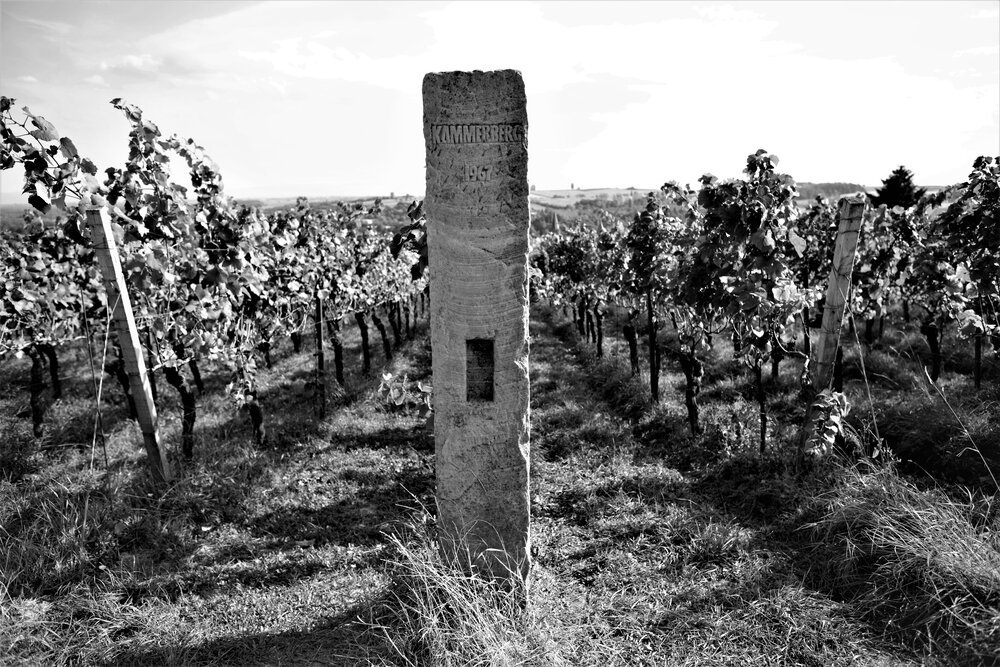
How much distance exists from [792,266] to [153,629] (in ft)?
30.1

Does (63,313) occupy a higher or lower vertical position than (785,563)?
higher

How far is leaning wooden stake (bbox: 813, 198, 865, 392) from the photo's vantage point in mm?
4992

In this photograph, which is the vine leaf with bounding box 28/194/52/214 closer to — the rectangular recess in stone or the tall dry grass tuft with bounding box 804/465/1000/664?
the rectangular recess in stone

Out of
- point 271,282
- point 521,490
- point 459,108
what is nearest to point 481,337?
point 521,490

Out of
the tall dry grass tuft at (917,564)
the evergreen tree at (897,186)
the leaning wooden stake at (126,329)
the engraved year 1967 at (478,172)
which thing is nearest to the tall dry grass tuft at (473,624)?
the tall dry grass tuft at (917,564)

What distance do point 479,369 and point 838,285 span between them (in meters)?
3.58

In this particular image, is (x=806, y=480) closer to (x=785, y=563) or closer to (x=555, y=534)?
(x=785, y=563)

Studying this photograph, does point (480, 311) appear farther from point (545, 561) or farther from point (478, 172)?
point (545, 561)

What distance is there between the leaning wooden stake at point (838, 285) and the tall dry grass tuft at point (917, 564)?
3.48ft

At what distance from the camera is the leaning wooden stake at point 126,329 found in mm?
4637

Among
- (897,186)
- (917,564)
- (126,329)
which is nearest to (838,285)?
(917,564)

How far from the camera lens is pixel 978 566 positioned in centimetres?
340

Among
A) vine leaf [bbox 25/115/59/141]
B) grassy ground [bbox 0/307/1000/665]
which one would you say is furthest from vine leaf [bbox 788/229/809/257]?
vine leaf [bbox 25/115/59/141]

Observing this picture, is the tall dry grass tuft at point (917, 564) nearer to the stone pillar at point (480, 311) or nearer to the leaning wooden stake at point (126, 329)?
the stone pillar at point (480, 311)
